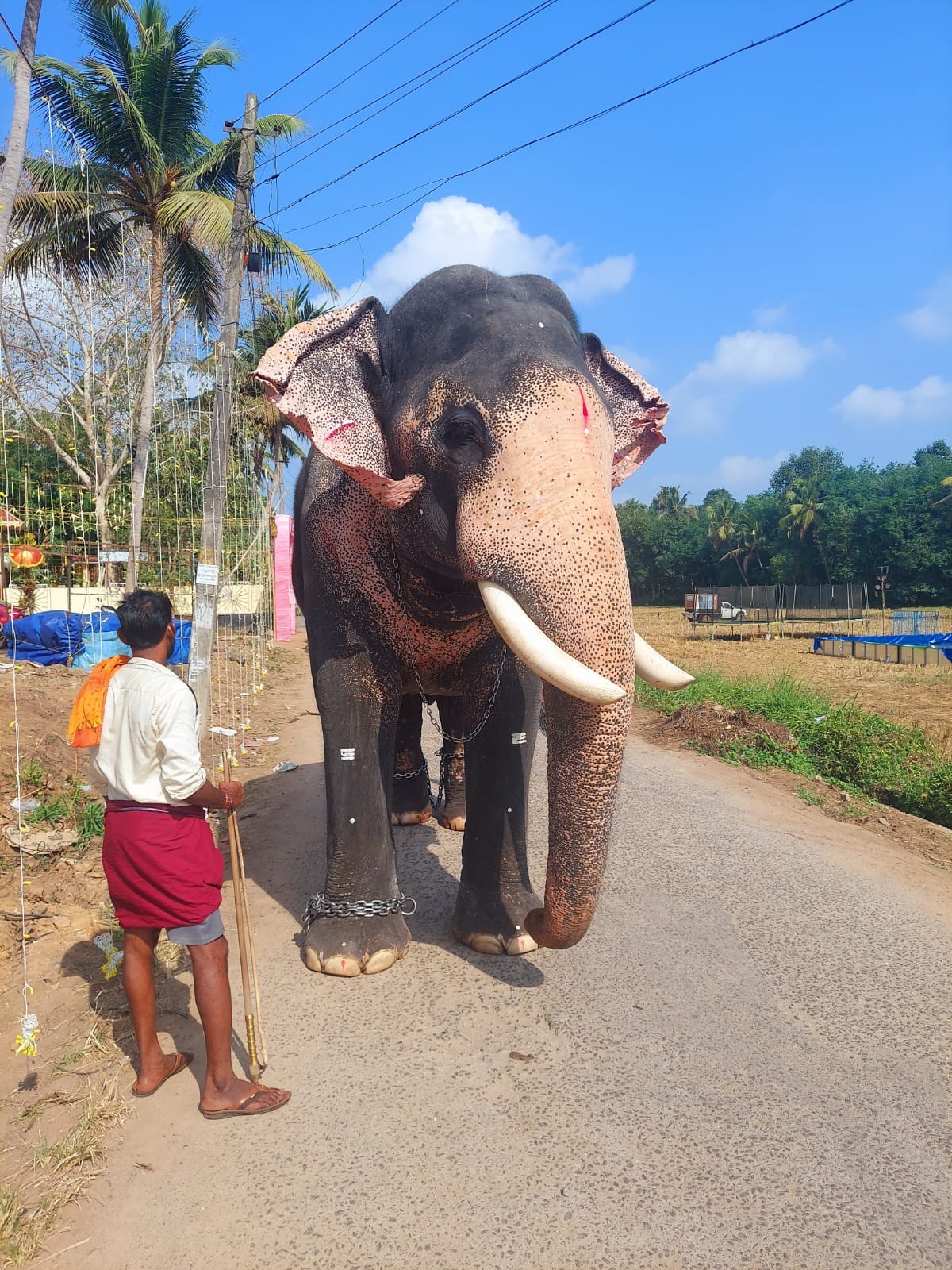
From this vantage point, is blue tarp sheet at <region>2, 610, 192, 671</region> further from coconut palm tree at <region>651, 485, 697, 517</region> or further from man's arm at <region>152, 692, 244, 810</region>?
coconut palm tree at <region>651, 485, 697, 517</region>

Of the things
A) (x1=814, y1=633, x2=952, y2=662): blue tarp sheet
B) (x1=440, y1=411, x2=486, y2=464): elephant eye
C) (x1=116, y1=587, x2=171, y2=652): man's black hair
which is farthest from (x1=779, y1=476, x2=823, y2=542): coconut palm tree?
(x1=116, y1=587, x2=171, y2=652): man's black hair

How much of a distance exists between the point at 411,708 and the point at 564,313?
273cm

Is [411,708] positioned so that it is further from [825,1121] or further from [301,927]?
[825,1121]

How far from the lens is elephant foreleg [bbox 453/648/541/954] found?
3.70m

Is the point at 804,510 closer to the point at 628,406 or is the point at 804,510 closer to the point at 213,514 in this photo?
the point at 213,514

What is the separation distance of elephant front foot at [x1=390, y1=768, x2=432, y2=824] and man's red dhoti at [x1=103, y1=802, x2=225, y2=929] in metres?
2.96

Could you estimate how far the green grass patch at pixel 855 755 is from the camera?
7.06m

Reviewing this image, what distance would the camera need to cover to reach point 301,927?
4016mm

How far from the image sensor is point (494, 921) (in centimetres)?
368

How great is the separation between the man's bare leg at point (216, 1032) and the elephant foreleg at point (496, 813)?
127 centimetres

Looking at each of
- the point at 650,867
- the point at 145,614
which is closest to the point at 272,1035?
the point at 145,614

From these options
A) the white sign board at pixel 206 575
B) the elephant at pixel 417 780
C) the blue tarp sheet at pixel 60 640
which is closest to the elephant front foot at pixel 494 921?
the elephant at pixel 417 780

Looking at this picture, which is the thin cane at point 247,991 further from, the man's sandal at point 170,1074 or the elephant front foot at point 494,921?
the elephant front foot at point 494,921

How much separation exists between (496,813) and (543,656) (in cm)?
142
